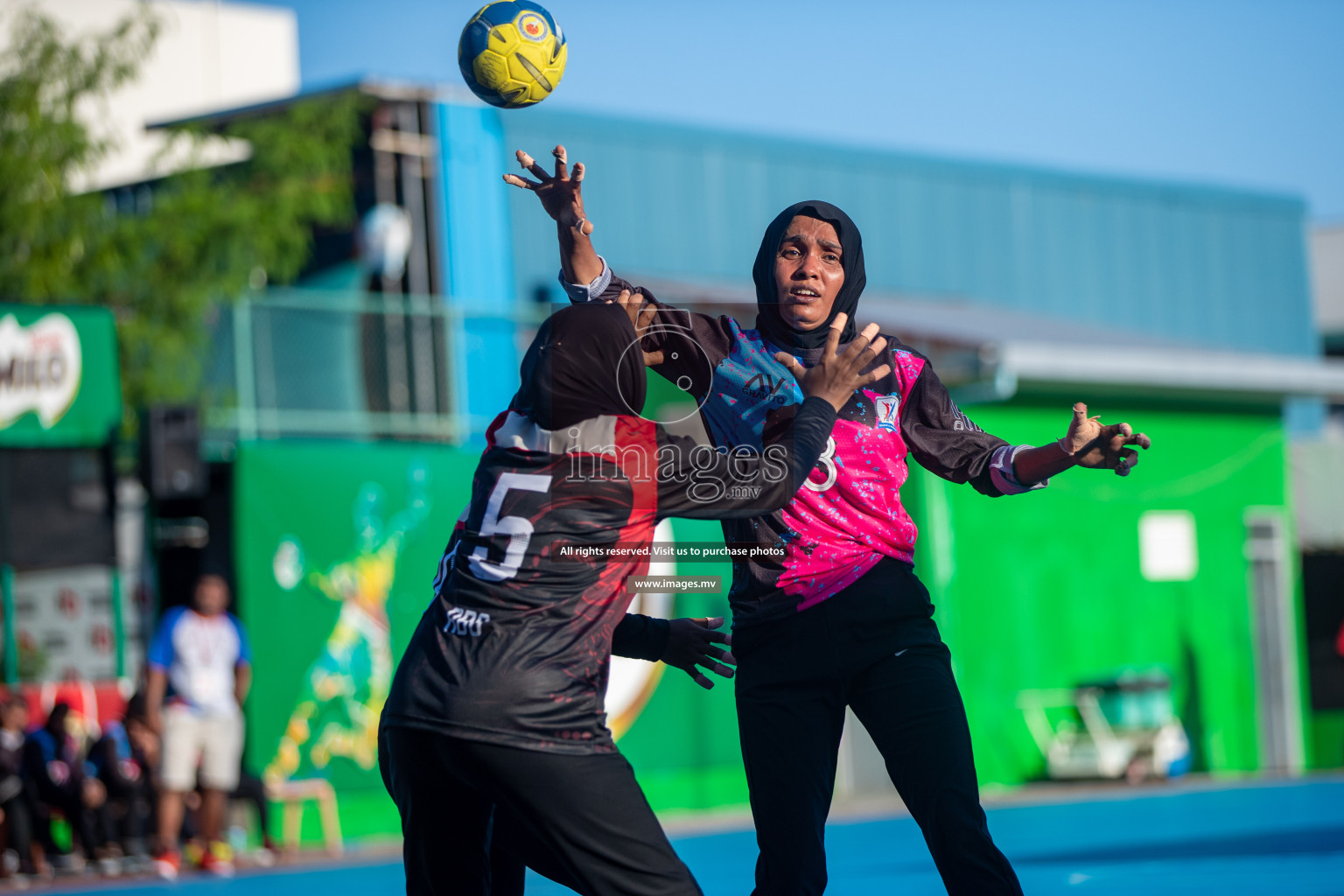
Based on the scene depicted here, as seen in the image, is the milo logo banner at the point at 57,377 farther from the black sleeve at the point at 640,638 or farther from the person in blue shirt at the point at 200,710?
the black sleeve at the point at 640,638

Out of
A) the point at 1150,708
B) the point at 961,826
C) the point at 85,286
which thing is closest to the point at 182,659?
the point at 85,286

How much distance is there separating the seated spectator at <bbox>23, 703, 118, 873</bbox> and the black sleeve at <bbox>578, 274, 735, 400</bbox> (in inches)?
325

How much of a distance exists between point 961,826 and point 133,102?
32.5m

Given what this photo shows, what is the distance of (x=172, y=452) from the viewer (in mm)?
12117

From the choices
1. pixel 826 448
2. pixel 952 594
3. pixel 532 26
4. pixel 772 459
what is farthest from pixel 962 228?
pixel 772 459

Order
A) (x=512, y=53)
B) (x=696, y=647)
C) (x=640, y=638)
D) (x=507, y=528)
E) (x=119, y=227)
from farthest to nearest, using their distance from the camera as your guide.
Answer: (x=119, y=227), (x=512, y=53), (x=696, y=647), (x=640, y=638), (x=507, y=528)

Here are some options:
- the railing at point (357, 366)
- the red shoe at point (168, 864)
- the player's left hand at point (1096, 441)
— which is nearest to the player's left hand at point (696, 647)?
the player's left hand at point (1096, 441)

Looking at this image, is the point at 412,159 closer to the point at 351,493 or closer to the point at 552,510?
the point at 351,493

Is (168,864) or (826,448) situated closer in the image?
(826,448)

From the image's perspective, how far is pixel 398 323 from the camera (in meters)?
17.5

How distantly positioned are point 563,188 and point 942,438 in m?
1.27

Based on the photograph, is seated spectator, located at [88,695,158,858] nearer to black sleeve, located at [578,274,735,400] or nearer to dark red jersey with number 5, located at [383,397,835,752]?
black sleeve, located at [578,274,735,400]

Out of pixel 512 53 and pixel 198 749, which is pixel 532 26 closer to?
pixel 512 53

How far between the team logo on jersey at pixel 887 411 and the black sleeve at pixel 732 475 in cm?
73
